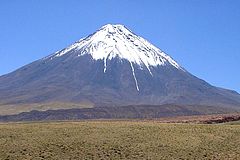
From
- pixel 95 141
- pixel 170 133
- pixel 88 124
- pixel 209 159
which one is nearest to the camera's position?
pixel 209 159

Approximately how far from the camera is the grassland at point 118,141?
160ft

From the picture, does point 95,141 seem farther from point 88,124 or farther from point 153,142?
point 88,124

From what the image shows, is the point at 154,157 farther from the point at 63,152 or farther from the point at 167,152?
the point at 63,152

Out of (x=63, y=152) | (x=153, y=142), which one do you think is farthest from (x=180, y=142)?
(x=63, y=152)

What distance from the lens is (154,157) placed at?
4812 centimetres

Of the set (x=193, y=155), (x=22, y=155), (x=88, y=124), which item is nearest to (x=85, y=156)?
(x=22, y=155)

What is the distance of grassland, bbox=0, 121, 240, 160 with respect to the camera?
48812 mm

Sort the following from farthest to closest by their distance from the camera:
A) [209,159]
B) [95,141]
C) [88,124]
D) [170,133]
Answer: [88,124]
[170,133]
[95,141]
[209,159]

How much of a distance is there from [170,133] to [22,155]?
16.7m

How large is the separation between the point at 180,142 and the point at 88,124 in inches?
523

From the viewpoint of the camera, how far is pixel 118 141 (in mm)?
52688

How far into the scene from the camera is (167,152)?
163 ft

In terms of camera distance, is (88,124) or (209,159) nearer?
(209,159)

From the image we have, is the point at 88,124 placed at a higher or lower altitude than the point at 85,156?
higher
